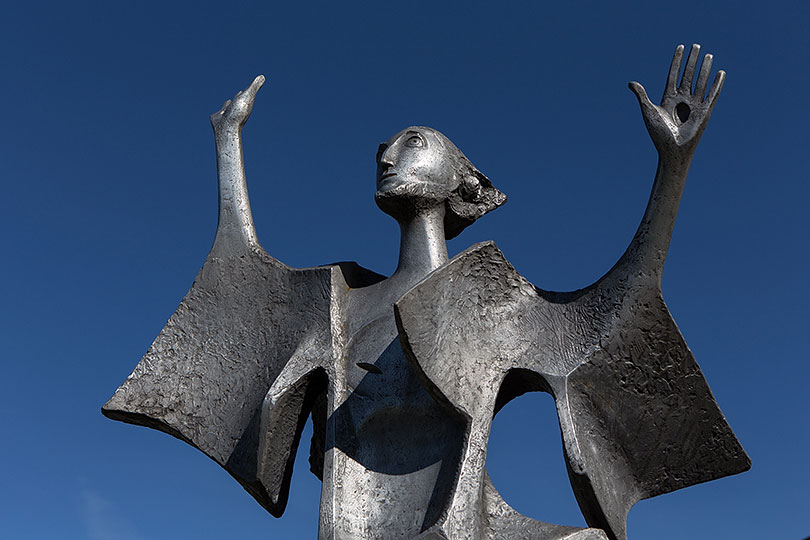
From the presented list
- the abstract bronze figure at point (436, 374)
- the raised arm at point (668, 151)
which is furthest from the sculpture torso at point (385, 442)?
the raised arm at point (668, 151)

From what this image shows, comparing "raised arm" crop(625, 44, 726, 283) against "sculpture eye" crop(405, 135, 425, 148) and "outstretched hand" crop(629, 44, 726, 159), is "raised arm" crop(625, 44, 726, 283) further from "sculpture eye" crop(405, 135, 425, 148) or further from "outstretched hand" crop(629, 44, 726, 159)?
"sculpture eye" crop(405, 135, 425, 148)

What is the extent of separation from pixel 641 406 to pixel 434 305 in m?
1.24

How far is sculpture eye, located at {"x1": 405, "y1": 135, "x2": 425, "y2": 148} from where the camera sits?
7.59 meters

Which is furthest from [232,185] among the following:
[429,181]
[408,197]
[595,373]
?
[595,373]

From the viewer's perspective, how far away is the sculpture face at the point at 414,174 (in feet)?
24.5

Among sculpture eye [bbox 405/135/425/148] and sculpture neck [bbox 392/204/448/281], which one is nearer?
sculpture neck [bbox 392/204/448/281]

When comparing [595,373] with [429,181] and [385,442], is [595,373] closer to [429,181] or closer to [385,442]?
[385,442]

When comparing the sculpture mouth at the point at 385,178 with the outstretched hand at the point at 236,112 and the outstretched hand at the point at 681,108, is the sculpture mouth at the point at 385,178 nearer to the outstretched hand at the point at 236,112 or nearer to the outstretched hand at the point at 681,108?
the outstretched hand at the point at 236,112

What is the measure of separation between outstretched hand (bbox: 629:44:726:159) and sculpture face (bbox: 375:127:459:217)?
4.24ft

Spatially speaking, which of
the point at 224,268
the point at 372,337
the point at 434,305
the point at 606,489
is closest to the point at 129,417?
the point at 224,268

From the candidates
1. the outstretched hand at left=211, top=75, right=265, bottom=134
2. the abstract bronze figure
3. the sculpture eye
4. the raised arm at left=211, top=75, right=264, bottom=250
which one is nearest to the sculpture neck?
the abstract bronze figure

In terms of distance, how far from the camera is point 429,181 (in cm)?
752

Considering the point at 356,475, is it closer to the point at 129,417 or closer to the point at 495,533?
the point at 495,533

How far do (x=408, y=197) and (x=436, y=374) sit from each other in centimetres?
126
